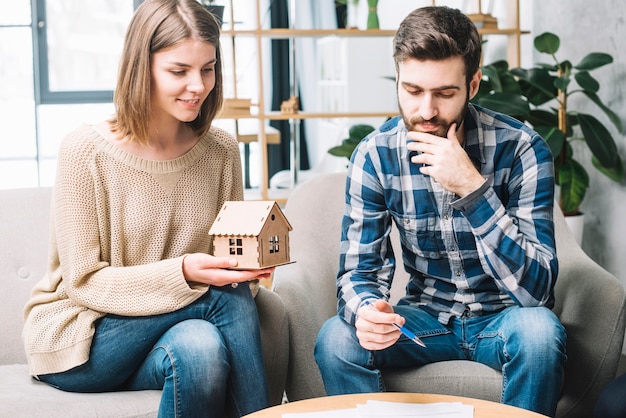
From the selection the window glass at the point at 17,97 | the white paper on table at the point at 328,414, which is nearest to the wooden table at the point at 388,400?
the white paper on table at the point at 328,414

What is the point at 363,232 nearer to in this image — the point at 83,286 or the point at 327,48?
the point at 83,286

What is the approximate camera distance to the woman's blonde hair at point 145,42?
168cm

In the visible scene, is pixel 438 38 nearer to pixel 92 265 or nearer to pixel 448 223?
pixel 448 223

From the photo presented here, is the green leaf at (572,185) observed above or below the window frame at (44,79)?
below

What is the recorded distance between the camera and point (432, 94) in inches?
66.2

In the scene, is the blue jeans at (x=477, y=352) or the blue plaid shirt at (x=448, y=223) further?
the blue plaid shirt at (x=448, y=223)

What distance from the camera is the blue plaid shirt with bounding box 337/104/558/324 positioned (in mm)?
1702

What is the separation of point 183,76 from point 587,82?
175 centimetres

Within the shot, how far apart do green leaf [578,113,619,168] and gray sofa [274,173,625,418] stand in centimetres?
83

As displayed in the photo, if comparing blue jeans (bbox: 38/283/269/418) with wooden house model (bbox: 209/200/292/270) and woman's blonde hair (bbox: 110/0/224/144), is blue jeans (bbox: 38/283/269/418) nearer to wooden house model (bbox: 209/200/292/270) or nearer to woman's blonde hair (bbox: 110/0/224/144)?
wooden house model (bbox: 209/200/292/270)

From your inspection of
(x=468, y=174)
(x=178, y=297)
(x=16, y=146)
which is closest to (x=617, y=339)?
(x=468, y=174)

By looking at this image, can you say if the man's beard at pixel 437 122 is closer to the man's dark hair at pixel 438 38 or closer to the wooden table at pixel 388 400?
the man's dark hair at pixel 438 38

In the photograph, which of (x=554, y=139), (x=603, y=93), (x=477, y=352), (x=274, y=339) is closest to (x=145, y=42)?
(x=274, y=339)

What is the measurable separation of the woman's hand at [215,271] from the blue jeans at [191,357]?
3.1 inches
